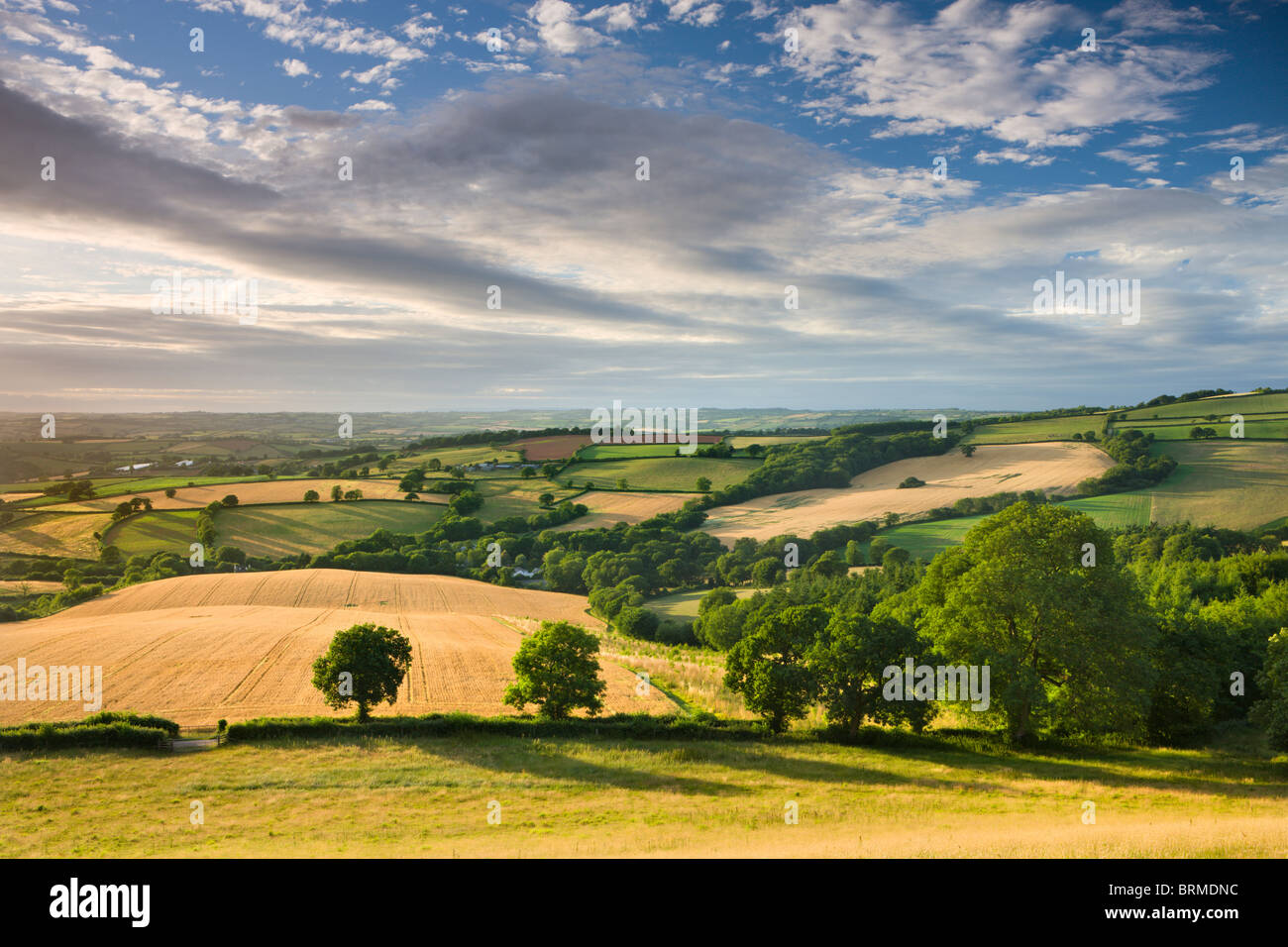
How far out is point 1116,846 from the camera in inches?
641

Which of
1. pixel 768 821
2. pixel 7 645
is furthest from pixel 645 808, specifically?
pixel 7 645

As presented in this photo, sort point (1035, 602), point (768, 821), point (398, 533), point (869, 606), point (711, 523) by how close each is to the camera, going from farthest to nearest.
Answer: point (711, 523) → point (398, 533) → point (869, 606) → point (1035, 602) → point (768, 821)

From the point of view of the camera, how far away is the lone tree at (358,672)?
40.0 metres

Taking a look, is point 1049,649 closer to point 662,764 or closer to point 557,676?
point 662,764

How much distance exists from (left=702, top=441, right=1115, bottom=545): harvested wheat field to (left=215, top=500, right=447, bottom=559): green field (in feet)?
173

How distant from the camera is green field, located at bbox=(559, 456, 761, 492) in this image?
14150cm

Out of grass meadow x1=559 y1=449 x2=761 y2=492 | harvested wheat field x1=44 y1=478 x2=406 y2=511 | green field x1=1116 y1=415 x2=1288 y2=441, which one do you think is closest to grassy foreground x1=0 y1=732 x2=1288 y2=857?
harvested wheat field x1=44 y1=478 x2=406 y2=511

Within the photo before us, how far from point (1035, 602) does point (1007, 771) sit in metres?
8.49

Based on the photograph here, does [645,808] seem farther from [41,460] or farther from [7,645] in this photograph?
[41,460]

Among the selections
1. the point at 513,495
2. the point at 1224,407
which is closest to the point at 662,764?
the point at 513,495

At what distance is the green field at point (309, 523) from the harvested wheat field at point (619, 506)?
2649cm

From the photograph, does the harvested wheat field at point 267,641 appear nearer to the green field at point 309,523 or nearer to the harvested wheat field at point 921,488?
the green field at point 309,523

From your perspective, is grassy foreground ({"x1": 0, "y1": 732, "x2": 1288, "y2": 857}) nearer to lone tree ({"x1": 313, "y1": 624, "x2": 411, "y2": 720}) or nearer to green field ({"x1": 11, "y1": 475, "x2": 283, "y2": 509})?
lone tree ({"x1": 313, "y1": 624, "x2": 411, "y2": 720})

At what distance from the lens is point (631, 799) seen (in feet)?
90.7
